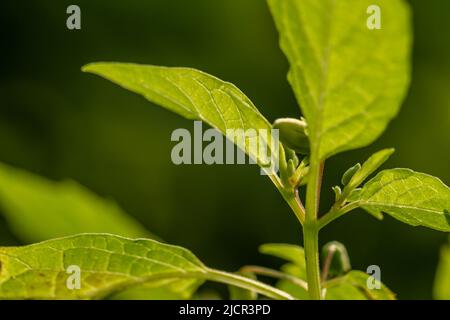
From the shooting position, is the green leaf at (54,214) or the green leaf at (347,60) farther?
the green leaf at (54,214)

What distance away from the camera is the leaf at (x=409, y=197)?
2.00 ft

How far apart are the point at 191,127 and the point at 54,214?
1.84 meters

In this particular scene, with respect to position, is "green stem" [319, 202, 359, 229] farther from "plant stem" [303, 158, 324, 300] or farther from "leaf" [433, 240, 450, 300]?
"leaf" [433, 240, 450, 300]

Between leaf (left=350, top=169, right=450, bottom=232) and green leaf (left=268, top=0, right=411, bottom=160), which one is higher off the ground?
green leaf (left=268, top=0, right=411, bottom=160)

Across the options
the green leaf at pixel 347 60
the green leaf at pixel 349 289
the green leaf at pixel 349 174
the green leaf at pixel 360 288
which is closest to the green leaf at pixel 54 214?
the green leaf at pixel 349 289

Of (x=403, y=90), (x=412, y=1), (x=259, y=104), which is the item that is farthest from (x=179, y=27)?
(x=403, y=90)

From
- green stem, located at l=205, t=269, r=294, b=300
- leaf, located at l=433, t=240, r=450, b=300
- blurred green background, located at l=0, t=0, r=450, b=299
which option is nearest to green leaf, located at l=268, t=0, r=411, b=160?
green stem, located at l=205, t=269, r=294, b=300

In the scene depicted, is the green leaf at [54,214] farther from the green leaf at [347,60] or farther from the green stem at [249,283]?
the green leaf at [347,60]

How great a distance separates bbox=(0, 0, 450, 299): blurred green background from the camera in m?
2.68

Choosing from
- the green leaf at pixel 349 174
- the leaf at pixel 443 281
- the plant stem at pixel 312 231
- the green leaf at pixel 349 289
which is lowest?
the leaf at pixel 443 281

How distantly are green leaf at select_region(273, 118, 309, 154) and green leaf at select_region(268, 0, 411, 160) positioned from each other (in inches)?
3.6

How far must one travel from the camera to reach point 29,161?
9.13ft

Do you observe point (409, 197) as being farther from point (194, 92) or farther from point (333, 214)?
point (194, 92)

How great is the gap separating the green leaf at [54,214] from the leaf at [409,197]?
Answer: 19.4 inches
